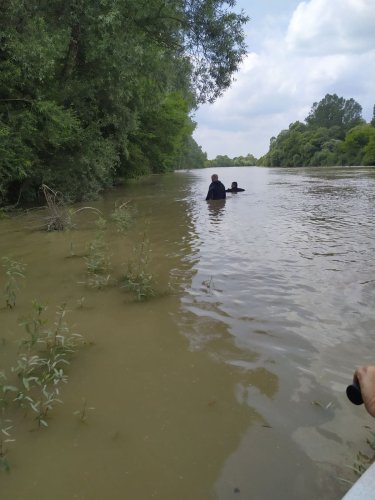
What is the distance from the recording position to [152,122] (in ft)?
104

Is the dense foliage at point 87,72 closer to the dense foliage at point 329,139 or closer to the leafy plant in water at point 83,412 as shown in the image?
the leafy plant in water at point 83,412

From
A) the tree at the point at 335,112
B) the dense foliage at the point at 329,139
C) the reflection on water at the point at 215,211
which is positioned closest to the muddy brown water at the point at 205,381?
the reflection on water at the point at 215,211

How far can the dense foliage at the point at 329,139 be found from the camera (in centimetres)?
8600

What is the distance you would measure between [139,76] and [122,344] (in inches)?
568

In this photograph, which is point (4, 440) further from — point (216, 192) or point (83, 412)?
point (216, 192)

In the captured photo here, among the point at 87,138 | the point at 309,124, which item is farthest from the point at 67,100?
the point at 309,124

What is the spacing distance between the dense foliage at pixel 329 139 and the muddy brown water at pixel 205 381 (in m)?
79.6

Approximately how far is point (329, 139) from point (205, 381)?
112877 mm

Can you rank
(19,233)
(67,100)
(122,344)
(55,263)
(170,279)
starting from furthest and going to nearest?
(67,100) → (19,233) → (55,263) → (170,279) → (122,344)

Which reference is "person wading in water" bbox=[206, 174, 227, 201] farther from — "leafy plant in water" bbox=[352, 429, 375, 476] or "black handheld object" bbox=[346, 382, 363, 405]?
"black handheld object" bbox=[346, 382, 363, 405]

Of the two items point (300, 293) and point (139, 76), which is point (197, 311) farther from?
point (139, 76)

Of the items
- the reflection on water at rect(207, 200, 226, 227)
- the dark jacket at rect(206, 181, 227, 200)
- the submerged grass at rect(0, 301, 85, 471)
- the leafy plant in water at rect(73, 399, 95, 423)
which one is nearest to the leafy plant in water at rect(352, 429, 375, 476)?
the leafy plant in water at rect(73, 399, 95, 423)

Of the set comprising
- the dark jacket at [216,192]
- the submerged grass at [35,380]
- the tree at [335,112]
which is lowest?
the submerged grass at [35,380]

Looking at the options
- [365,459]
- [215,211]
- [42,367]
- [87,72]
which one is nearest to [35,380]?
[42,367]
